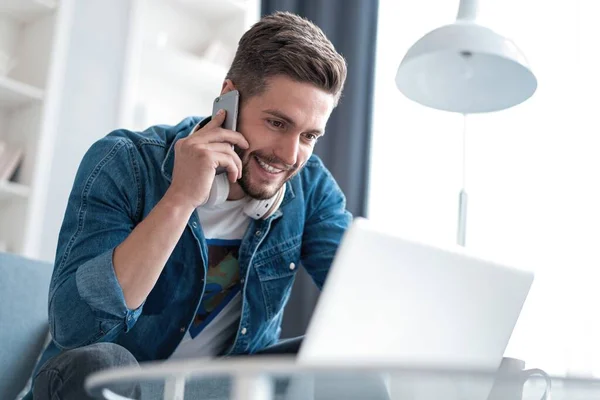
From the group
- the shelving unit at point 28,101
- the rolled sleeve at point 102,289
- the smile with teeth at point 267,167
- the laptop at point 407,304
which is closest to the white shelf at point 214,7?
the shelving unit at point 28,101

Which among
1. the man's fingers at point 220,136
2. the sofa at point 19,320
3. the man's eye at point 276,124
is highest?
the man's eye at point 276,124

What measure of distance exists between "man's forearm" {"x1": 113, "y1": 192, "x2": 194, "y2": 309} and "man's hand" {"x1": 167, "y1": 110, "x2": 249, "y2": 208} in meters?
0.04

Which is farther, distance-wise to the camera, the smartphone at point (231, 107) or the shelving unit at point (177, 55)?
the shelving unit at point (177, 55)

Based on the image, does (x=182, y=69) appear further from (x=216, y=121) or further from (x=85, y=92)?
(x=216, y=121)

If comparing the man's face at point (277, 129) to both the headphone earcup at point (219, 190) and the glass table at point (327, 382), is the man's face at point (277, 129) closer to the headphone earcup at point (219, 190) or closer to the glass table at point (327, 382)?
the headphone earcup at point (219, 190)

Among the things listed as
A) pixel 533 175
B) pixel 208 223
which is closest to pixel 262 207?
pixel 208 223

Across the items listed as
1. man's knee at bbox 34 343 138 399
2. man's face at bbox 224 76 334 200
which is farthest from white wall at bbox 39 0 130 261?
man's knee at bbox 34 343 138 399

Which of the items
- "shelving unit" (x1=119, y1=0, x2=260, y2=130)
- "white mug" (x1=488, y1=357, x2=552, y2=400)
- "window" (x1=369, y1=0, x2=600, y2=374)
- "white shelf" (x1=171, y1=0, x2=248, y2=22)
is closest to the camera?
"white mug" (x1=488, y1=357, x2=552, y2=400)

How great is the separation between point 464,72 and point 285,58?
0.74 metres

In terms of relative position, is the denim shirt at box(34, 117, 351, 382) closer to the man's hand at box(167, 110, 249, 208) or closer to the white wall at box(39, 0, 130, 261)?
the man's hand at box(167, 110, 249, 208)

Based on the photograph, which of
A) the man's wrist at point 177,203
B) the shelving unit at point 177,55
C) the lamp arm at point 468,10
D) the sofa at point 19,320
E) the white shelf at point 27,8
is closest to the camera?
the man's wrist at point 177,203

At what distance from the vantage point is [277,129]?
157 cm

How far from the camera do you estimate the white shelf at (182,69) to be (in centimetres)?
318

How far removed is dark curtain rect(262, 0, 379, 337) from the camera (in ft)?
9.97
